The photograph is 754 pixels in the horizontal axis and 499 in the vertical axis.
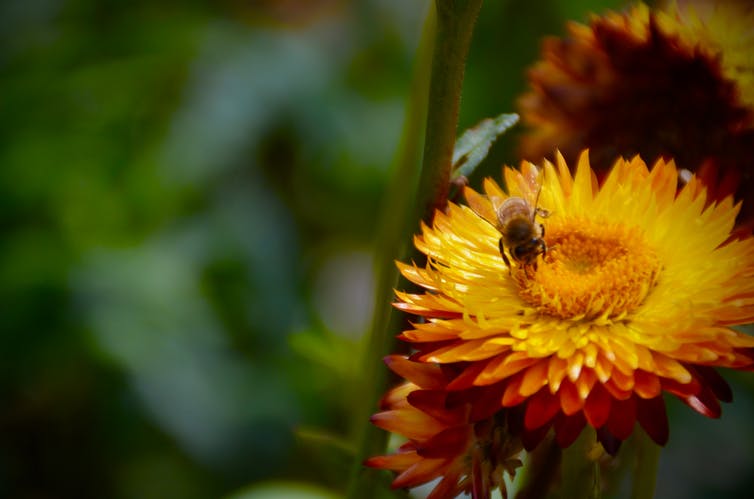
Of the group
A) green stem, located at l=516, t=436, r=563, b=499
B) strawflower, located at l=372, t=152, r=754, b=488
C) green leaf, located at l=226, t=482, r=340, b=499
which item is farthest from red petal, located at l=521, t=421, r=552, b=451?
green leaf, located at l=226, t=482, r=340, b=499

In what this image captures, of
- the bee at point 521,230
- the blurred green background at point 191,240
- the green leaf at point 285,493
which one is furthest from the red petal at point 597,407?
the blurred green background at point 191,240

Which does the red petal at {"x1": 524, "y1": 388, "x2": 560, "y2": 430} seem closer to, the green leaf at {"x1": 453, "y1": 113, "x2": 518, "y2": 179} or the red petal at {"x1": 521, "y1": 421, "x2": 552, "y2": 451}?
the red petal at {"x1": 521, "y1": 421, "x2": 552, "y2": 451}

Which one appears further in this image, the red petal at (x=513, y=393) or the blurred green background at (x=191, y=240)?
the blurred green background at (x=191, y=240)

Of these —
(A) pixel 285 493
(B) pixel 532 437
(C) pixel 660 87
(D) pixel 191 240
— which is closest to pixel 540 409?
(B) pixel 532 437

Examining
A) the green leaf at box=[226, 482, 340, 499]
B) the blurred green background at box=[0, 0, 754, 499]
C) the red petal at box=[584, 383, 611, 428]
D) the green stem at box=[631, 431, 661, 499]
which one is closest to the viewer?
the red petal at box=[584, 383, 611, 428]

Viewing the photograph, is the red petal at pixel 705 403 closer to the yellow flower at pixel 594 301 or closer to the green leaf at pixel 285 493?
the yellow flower at pixel 594 301

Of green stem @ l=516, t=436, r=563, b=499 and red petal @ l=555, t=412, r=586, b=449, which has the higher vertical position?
green stem @ l=516, t=436, r=563, b=499

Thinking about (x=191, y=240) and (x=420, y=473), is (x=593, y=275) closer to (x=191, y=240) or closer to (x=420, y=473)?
(x=420, y=473)
